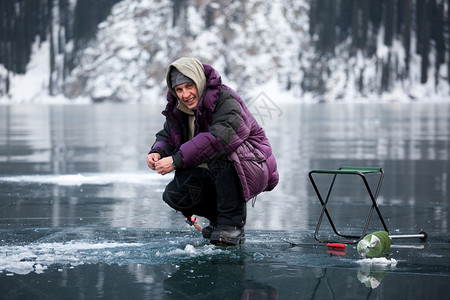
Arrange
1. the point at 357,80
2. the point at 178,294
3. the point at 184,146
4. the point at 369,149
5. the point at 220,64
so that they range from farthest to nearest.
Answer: the point at 220,64
the point at 357,80
the point at 369,149
the point at 184,146
the point at 178,294

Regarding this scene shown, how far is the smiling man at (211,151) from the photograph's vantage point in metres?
5.07

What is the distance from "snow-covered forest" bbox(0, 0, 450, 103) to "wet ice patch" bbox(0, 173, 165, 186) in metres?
90.2

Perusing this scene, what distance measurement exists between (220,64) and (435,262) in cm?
10505

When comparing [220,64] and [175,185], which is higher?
[220,64]

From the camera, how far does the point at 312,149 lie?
1536cm

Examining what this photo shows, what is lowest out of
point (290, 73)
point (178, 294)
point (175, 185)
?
point (178, 294)

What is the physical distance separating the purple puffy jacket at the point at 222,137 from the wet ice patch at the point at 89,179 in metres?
4.34

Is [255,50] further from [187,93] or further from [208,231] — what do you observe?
[187,93]

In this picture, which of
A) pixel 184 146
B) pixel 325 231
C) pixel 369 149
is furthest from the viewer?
pixel 369 149

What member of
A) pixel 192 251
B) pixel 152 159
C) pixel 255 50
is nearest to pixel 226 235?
pixel 192 251

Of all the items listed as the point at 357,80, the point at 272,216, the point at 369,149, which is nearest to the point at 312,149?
the point at 369,149

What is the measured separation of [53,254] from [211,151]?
1.15 m

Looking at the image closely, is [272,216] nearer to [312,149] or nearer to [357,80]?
[312,149]

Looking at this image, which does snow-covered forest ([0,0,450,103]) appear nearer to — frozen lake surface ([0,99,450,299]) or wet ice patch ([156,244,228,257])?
frozen lake surface ([0,99,450,299])
